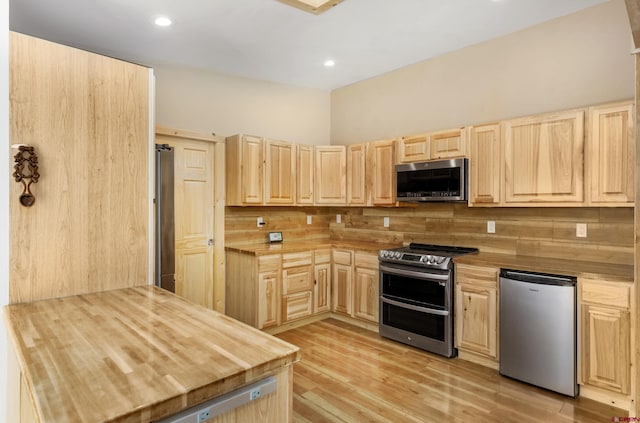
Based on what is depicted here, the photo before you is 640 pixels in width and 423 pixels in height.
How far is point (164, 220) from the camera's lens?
3.11 m

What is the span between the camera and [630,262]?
284 centimetres

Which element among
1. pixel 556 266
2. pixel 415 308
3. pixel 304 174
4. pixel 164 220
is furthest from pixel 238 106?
pixel 556 266

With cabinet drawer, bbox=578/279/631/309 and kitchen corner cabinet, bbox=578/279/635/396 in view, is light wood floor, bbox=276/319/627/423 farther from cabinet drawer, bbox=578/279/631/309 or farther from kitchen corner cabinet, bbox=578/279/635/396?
cabinet drawer, bbox=578/279/631/309

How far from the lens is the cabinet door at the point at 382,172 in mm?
4082

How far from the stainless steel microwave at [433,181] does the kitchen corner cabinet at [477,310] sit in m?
0.73

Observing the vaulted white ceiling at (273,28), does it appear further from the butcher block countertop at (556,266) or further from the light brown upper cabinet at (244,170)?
the butcher block countertop at (556,266)

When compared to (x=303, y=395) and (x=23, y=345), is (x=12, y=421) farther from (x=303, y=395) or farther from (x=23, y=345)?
(x=303, y=395)

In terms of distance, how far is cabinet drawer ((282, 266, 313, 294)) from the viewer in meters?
4.03

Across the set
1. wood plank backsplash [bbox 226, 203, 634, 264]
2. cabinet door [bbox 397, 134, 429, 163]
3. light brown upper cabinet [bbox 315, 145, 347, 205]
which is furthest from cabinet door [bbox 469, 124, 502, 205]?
light brown upper cabinet [bbox 315, 145, 347, 205]

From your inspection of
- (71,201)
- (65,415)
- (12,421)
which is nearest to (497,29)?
(71,201)

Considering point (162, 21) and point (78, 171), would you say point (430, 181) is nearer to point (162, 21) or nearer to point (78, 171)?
point (162, 21)

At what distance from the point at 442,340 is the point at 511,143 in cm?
187

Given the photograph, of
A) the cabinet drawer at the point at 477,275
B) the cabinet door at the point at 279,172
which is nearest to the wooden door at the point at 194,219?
the cabinet door at the point at 279,172

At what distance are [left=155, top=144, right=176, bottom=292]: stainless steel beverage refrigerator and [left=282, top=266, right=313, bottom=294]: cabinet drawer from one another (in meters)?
1.25
